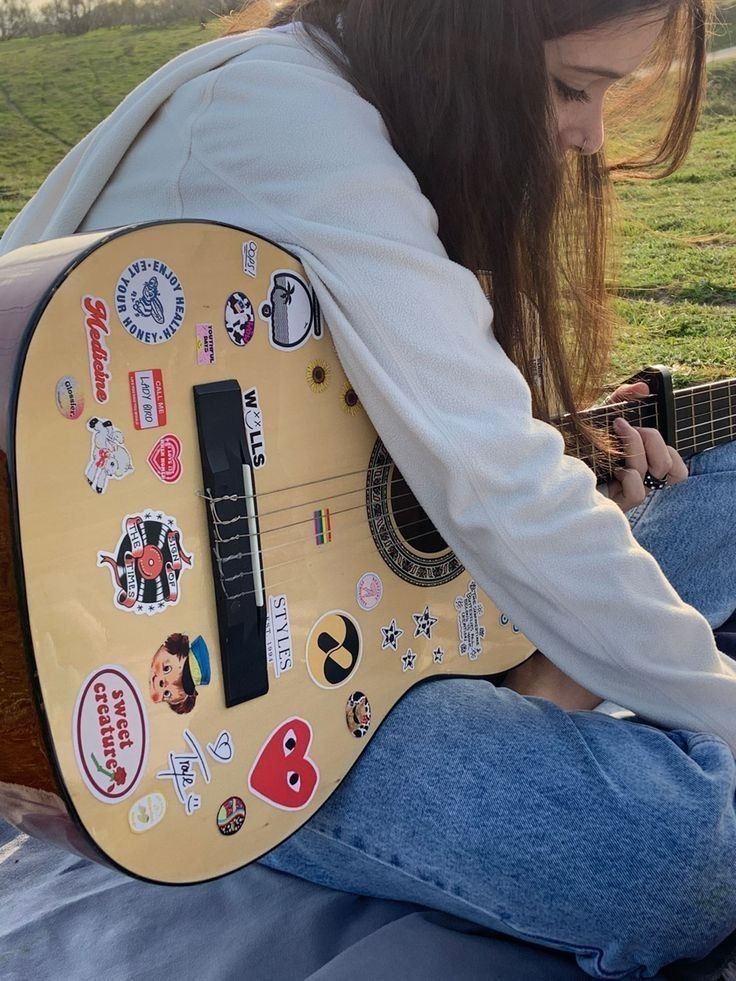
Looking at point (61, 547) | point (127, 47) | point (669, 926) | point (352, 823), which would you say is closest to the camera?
point (61, 547)

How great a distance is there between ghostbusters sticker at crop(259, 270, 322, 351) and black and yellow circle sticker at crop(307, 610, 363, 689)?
0.33 meters

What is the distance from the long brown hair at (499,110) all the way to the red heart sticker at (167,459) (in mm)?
479

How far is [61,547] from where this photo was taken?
39.4 inches

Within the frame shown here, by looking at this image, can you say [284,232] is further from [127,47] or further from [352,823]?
[127,47]

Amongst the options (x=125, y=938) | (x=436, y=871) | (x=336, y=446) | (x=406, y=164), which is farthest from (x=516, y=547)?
(x=125, y=938)

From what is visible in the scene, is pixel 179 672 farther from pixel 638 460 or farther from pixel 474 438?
pixel 638 460

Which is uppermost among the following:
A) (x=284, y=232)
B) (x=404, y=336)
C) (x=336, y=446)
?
(x=284, y=232)

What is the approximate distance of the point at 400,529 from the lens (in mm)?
1358

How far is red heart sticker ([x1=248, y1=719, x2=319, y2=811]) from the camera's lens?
1180mm

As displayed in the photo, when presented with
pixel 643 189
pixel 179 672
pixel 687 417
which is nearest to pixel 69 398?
pixel 179 672

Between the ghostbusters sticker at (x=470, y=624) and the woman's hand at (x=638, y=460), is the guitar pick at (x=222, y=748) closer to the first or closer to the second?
the ghostbusters sticker at (x=470, y=624)

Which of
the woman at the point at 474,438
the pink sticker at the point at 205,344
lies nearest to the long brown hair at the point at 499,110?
the woman at the point at 474,438

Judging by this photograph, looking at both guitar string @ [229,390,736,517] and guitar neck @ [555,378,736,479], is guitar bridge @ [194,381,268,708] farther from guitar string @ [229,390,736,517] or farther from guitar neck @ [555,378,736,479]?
guitar neck @ [555,378,736,479]

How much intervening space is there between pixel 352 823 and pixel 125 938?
322 mm
